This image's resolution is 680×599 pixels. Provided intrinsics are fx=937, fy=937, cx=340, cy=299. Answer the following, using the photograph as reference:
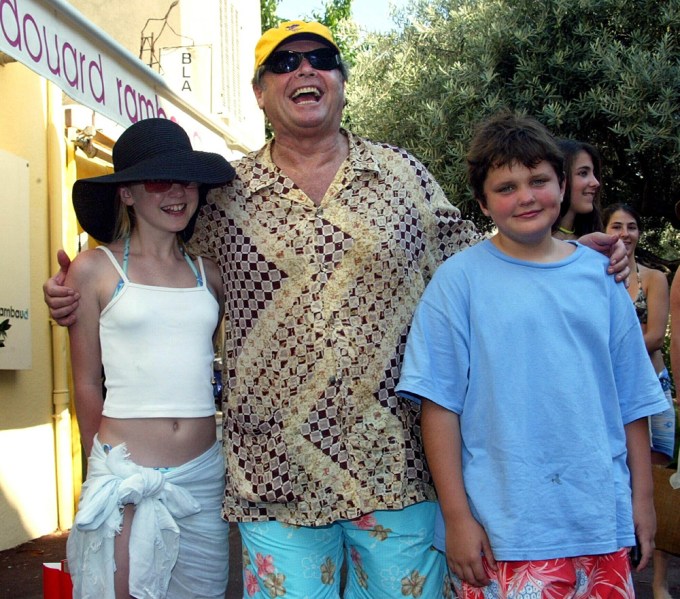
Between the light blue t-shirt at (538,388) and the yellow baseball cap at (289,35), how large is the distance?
3.23ft

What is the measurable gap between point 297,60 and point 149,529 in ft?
5.26

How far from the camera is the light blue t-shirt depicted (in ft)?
8.34

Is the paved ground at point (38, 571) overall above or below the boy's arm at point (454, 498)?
below

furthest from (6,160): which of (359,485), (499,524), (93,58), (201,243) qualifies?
(499,524)

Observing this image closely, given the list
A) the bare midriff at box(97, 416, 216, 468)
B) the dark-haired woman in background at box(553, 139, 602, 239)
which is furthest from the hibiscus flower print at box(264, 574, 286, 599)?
the dark-haired woman in background at box(553, 139, 602, 239)

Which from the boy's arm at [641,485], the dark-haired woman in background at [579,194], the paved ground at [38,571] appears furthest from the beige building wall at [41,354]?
the boy's arm at [641,485]

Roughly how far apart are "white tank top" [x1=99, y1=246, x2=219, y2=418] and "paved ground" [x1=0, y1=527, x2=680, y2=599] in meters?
2.73

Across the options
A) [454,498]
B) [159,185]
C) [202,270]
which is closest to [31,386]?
[202,270]

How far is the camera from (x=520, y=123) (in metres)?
2.76

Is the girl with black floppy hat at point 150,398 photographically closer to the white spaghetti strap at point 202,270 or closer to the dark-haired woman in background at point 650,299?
the white spaghetti strap at point 202,270

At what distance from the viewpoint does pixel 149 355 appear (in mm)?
2928

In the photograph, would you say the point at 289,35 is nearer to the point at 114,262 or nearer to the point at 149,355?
the point at 114,262

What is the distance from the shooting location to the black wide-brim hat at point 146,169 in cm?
301

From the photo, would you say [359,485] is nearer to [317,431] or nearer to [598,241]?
[317,431]
